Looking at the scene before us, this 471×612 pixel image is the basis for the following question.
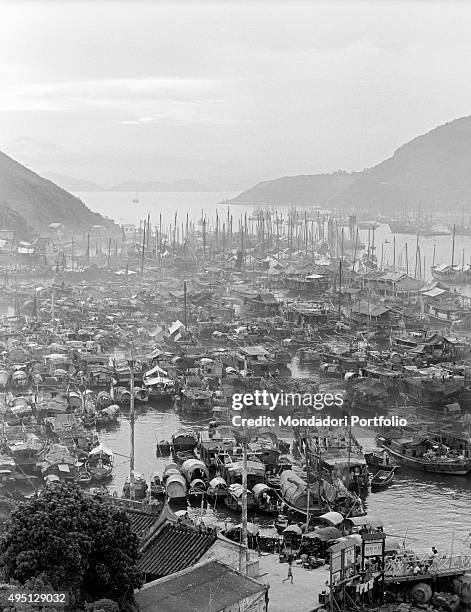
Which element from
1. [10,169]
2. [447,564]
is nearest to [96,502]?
[447,564]

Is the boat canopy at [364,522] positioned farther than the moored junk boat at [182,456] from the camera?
No

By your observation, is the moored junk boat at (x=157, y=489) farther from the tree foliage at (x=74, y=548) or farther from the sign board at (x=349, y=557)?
the tree foliage at (x=74, y=548)

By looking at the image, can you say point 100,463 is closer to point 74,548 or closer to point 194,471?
point 194,471

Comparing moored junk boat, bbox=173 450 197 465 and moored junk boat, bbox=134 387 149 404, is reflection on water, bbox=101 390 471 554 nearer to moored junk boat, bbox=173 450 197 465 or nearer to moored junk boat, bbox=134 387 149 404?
moored junk boat, bbox=173 450 197 465

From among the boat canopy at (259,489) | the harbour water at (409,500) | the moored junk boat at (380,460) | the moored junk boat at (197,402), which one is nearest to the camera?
the harbour water at (409,500)

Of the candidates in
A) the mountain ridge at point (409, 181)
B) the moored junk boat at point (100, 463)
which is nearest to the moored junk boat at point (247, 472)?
the moored junk boat at point (100, 463)

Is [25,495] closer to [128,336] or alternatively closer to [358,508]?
[358,508]
